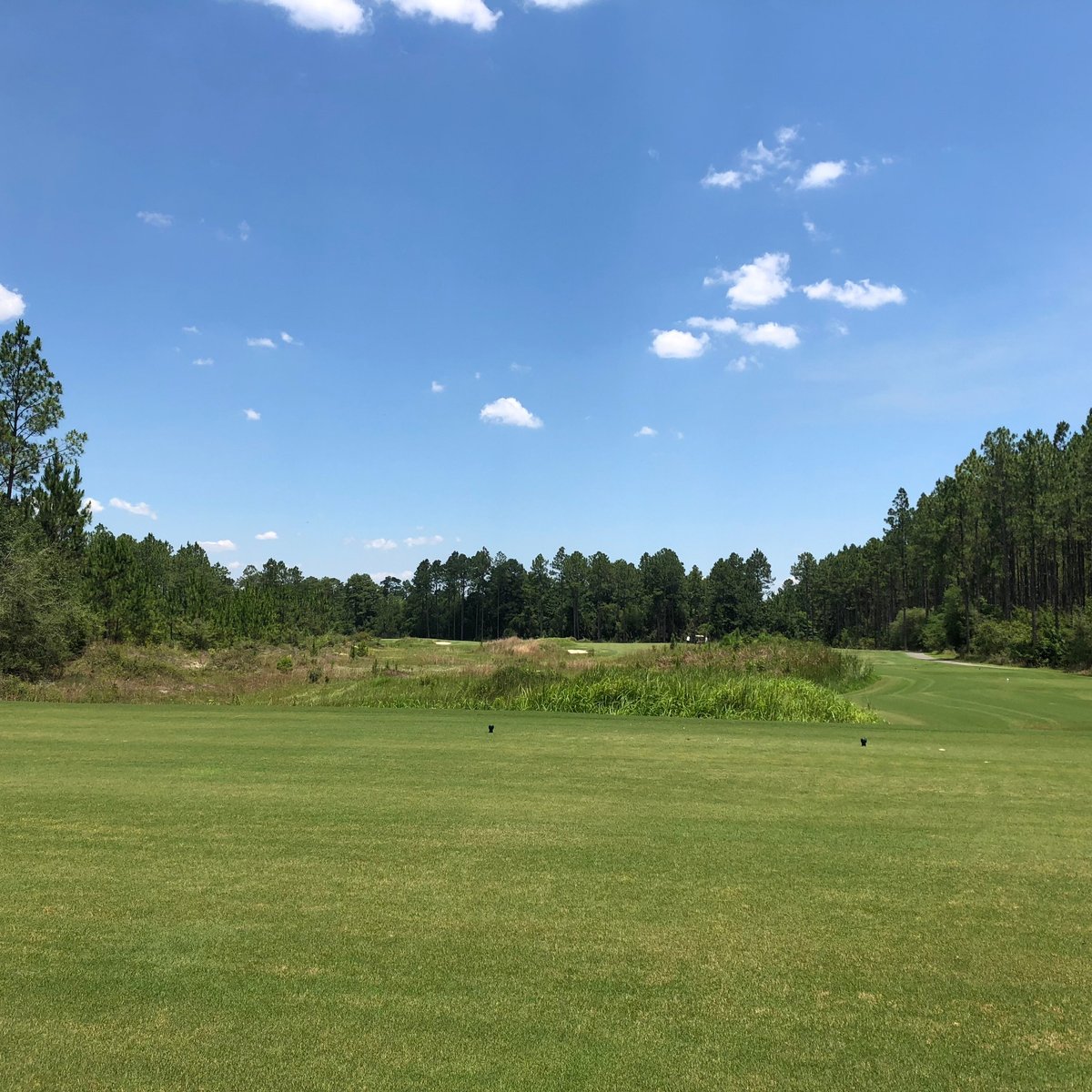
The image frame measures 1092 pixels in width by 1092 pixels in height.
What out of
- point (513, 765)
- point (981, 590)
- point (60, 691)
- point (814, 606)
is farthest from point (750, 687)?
→ point (814, 606)

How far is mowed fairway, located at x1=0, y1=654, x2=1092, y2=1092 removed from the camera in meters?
3.56

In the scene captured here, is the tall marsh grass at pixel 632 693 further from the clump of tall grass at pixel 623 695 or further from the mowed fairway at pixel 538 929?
the mowed fairway at pixel 538 929

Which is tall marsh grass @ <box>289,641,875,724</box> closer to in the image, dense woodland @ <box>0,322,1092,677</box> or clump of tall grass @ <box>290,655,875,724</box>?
clump of tall grass @ <box>290,655,875,724</box>

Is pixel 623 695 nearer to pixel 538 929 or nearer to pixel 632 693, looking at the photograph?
pixel 632 693

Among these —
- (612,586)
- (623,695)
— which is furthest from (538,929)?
(612,586)

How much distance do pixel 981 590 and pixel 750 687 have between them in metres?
71.3

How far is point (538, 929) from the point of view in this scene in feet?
16.3

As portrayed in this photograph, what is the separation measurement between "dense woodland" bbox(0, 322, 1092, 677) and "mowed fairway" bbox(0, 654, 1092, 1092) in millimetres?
26017

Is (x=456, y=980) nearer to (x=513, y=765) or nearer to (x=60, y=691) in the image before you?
(x=513, y=765)

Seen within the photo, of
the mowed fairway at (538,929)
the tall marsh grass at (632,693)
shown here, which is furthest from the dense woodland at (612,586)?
the mowed fairway at (538,929)

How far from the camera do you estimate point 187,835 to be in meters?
6.96

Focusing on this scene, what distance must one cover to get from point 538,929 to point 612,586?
418 feet

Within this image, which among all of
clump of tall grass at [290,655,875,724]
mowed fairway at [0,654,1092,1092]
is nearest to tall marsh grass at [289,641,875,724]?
clump of tall grass at [290,655,875,724]

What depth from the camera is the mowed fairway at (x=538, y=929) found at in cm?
356
